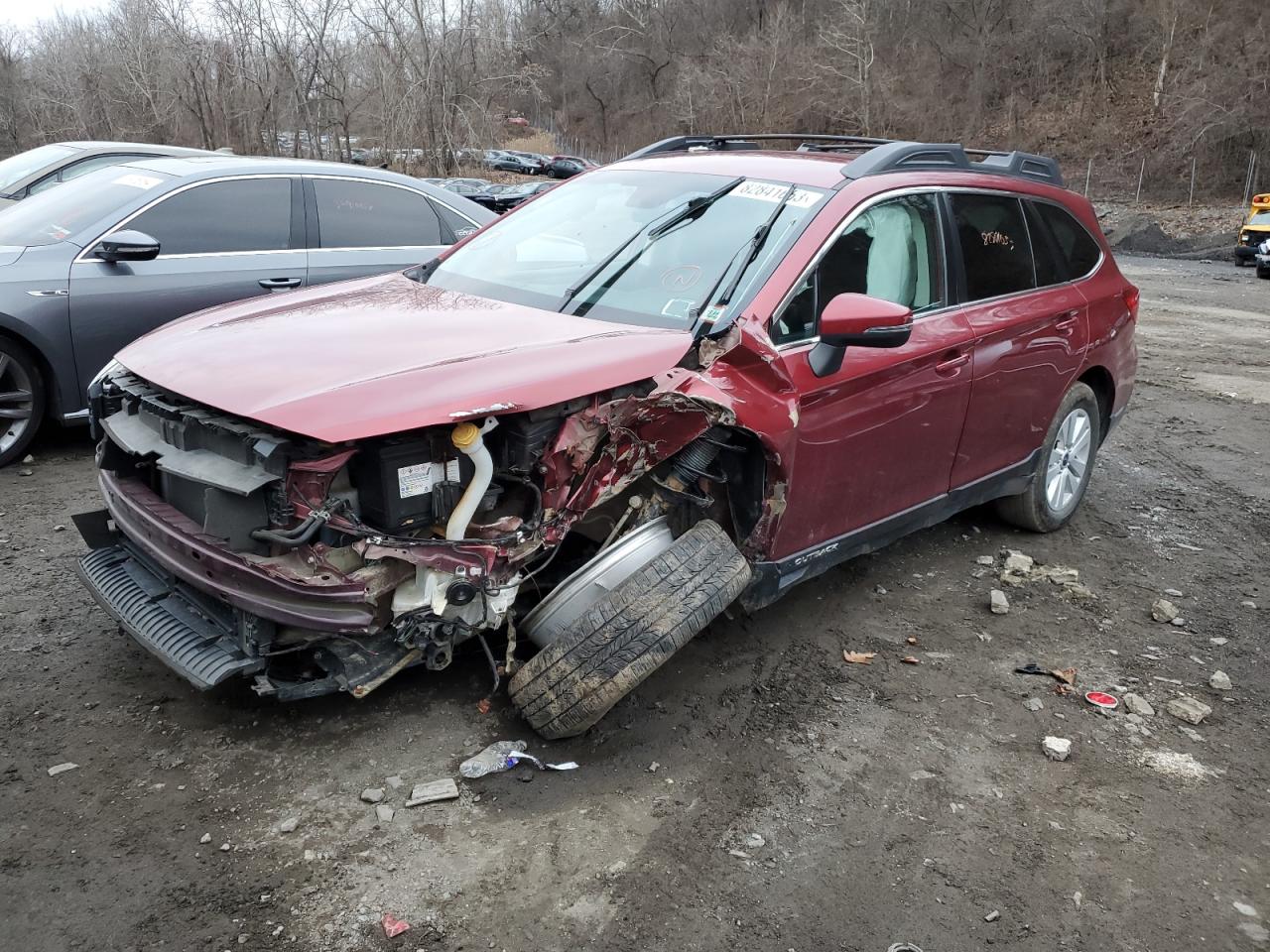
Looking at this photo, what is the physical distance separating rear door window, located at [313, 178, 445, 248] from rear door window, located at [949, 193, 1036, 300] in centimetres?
376

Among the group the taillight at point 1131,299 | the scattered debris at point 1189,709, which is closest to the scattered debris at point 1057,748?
the scattered debris at point 1189,709

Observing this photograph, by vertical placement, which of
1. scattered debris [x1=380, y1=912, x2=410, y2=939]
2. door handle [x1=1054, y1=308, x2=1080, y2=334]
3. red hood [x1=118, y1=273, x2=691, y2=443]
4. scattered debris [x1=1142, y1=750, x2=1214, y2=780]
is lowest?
scattered debris [x1=1142, y1=750, x2=1214, y2=780]

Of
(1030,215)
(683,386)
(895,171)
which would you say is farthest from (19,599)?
(1030,215)

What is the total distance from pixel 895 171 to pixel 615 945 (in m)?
3.15

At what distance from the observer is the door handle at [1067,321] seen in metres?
4.87

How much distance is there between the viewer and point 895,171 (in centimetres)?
417

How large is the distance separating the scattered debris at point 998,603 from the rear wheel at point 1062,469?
0.80m

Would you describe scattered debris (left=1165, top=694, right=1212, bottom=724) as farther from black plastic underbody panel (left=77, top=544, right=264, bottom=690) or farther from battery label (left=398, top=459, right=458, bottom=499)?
black plastic underbody panel (left=77, top=544, right=264, bottom=690)

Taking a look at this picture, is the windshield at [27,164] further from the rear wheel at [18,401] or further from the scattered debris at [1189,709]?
the scattered debris at [1189,709]

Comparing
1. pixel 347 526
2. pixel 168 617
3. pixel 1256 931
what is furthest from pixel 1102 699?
pixel 168 617

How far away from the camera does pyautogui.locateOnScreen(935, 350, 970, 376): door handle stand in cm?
413

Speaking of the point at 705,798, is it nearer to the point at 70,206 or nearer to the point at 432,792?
the point at 432,792

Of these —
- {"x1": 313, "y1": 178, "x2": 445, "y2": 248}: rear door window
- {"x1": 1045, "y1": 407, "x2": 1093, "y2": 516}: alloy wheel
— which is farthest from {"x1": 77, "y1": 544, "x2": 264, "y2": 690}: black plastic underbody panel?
{"x1": 1045, "y1": 407, "x2": 1093, "y2": 516}: alloy wheel

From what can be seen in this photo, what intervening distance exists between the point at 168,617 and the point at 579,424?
55.8 inches
